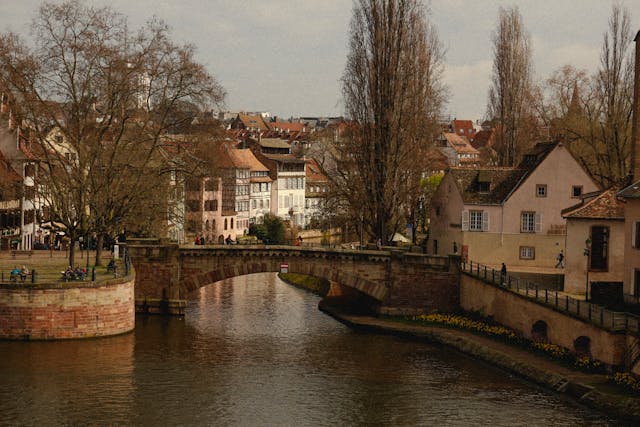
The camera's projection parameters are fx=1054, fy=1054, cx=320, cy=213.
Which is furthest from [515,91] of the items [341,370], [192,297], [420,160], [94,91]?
[341,370]

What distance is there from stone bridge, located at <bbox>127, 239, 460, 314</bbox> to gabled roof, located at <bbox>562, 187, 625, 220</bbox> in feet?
34.4

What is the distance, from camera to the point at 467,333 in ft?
195

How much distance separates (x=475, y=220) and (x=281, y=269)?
14912 mm

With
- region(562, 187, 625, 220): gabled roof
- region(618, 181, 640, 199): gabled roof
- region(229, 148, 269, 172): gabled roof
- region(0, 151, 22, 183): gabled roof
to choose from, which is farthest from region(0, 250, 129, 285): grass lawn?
region(229, 148, 269, 172): gabled roof

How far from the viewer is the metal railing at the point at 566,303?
46.3m

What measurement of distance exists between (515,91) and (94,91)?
4492 centimetres

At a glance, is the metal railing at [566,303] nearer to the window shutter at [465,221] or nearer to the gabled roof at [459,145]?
the window shutter at [465,221]

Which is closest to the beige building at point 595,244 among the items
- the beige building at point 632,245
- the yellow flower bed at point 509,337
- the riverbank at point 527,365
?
the yellow flower bed at point 509,337

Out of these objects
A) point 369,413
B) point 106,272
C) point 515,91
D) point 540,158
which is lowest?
point 369,413

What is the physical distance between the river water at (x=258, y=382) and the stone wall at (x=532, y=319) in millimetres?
3242

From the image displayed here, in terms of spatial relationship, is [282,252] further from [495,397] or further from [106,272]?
[495,397]

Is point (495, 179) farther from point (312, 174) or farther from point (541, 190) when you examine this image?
point (312, 174)

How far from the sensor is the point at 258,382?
161 feet

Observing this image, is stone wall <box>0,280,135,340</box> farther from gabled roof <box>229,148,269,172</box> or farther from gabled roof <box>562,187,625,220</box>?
gabled roof <box>229,148,269,172</box>
